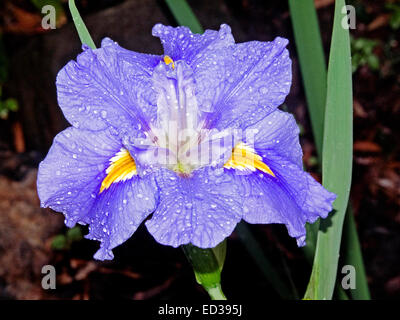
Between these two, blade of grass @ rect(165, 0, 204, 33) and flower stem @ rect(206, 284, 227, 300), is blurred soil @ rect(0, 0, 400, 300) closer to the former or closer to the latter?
blade of grass @ rect(165, 0, 204, 33)

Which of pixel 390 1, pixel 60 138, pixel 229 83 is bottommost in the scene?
pixel 60 138

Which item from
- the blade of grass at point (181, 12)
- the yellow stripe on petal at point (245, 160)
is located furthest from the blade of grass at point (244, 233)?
the yellow stripe on petal at point (245, 160)

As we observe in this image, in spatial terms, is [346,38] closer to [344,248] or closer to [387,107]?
[344,248]

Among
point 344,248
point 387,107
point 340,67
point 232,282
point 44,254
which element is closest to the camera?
point 340,67

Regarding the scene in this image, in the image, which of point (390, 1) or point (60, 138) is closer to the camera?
point (60, 138)

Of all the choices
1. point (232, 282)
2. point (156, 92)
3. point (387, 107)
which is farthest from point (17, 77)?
point (387, 107)

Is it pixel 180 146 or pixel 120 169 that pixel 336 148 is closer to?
pixel 180 146

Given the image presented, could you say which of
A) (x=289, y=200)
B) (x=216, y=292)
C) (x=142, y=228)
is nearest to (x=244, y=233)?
(x=216, y=292)
